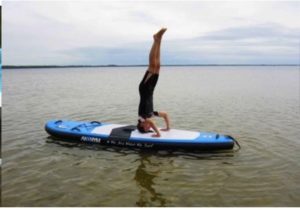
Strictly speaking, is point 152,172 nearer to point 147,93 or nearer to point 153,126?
point 153,126

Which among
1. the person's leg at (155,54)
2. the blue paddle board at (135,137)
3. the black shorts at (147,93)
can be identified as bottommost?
the blue paddle board at (135,137)

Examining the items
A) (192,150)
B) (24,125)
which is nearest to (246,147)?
(192,150)

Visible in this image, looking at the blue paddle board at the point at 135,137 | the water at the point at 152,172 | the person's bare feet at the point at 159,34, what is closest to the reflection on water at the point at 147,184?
the water at the point at 152,172

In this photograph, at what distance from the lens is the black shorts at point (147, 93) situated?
31.7 ft

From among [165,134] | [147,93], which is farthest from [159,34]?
[165,134]

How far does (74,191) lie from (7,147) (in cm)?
428

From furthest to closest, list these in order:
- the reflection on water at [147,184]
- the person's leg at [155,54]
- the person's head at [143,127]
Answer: the person's head at [143,127]
the person's leg at [155,54]
the reflection on water at [147,184]

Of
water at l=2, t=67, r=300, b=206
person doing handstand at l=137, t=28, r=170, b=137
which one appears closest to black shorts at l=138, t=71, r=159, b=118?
person doing handstand at l=137, t=28, r=170, b=137

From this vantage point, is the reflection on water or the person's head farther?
the person's head

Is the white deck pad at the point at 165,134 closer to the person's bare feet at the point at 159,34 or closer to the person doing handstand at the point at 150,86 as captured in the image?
the person doing handstand at the point at 150,86

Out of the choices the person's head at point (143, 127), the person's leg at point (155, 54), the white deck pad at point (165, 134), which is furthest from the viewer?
the person's head at point (143, 127)

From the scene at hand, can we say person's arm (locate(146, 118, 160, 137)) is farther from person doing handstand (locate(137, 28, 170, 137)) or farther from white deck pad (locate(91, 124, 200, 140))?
white deck pad (locate(91, 124, 200, 140))

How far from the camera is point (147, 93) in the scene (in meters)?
9.76

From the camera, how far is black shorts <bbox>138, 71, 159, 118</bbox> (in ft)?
31.7
